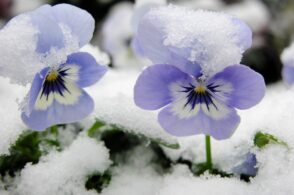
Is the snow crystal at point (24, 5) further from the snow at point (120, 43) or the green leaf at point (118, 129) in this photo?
the green leaf at point (118, 129)

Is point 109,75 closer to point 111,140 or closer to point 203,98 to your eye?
point 111,140

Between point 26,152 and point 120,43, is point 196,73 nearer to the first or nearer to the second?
point 26,152

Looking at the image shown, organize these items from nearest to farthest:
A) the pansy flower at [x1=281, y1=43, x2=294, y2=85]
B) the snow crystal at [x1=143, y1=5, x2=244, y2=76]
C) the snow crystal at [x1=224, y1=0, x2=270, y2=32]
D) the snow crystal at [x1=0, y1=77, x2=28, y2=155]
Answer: the snow crystal at [x1=143, y1=5, x2=244, y2=76], the snow crystal at [x1=0, y1=77, x2=28, y2=155], the pansy flower at [x1=281, y1=43, x2=294, y2=85], the snow crystal at [x1=224, y1=0, x2=270, y2=32]

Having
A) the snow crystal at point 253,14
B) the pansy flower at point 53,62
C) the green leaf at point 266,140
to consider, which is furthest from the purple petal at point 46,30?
the snow crystal at point 253,14

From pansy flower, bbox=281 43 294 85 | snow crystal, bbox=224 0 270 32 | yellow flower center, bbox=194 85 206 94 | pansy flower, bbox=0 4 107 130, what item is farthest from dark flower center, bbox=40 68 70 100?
snow crystal, bbox=224 0 270 32

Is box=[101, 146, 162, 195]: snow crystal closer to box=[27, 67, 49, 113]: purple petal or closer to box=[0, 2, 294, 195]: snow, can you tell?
box=[0, 2, 294, 195]: snow

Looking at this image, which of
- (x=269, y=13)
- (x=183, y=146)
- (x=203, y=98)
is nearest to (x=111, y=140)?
(x=183, y=146)

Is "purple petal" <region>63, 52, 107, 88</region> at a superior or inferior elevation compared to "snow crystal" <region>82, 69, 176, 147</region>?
superior

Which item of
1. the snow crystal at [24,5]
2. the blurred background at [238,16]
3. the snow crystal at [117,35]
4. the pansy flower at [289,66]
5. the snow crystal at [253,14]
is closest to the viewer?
the pansy flower at [289,66]
